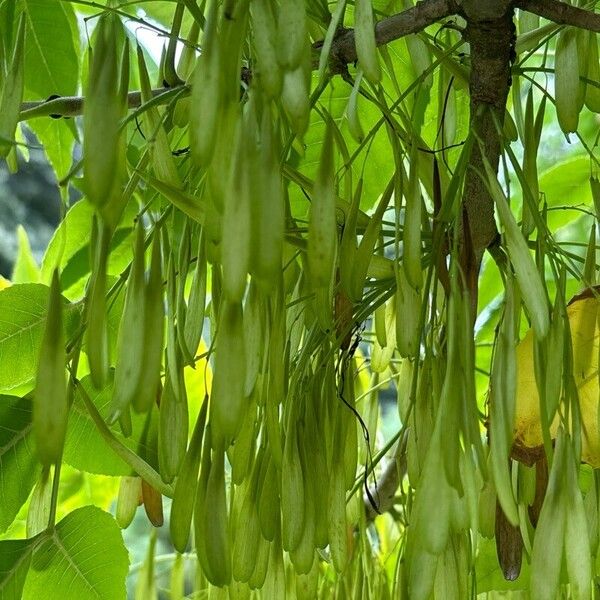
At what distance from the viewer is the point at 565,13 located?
16.5 inches

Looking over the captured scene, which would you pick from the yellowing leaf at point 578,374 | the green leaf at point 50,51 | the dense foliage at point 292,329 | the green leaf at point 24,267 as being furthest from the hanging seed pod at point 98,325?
the green leaf at point 24,267

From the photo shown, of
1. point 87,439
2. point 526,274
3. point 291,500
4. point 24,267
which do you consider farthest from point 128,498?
point 24,267

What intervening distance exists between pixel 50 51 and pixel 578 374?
0.39 m

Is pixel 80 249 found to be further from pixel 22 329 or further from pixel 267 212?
pixel 267 212

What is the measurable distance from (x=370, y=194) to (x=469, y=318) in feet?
1.29

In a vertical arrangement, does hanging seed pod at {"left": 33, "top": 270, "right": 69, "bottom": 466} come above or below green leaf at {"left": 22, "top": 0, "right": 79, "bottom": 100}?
below

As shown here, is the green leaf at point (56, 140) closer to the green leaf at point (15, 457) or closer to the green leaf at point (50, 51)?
the green leaf at point (50, 51)

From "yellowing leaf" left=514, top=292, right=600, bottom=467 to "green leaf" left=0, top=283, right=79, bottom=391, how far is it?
0.80 ft

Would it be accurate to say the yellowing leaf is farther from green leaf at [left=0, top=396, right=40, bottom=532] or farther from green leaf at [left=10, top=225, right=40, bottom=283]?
green leaf at [left=10, top=225, right=40, bottom=283]

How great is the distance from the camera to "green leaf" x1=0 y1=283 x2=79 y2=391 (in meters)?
0.58

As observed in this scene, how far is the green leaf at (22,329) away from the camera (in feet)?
1.90

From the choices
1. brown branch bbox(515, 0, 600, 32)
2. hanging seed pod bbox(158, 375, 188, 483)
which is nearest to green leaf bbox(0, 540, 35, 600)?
hanging seed pod bbox(158, 375, 188, 483)

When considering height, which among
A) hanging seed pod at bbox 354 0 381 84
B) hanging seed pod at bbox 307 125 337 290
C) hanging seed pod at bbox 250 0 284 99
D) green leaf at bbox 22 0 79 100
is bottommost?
hanging seed pod at bbox 307 125 337 290

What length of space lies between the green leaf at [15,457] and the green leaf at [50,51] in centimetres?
23
